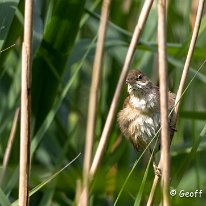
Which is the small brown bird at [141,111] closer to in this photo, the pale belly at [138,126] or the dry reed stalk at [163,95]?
the pale belly at [138,126]

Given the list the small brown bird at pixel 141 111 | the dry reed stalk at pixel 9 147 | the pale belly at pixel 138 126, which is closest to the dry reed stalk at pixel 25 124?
the dry reed stalk at pixel 9 147

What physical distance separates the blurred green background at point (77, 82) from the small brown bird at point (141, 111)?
0.35ft

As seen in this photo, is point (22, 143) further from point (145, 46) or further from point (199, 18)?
point (145, 46)

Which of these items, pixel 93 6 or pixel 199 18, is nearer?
pixel 199 18

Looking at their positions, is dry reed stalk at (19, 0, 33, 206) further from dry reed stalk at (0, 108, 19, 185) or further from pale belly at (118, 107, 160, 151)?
pale belly at (118, 107, 160, 151)

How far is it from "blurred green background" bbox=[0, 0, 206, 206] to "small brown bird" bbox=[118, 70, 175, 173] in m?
0.11

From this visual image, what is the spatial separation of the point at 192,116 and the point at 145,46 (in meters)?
0.42

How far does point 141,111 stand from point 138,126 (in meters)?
0.07

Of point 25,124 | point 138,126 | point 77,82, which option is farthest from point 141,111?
point 25,124

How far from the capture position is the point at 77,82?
313 centimetres

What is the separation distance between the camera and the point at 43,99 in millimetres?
2865

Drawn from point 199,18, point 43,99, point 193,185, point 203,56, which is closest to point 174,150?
point 193,185

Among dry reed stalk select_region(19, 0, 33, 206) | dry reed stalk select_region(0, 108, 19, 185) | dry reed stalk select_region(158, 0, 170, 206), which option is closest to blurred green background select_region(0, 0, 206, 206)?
dry reed stalk select_region(0, 108, 19, 185)

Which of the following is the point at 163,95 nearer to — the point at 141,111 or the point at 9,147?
the point at 141,111
